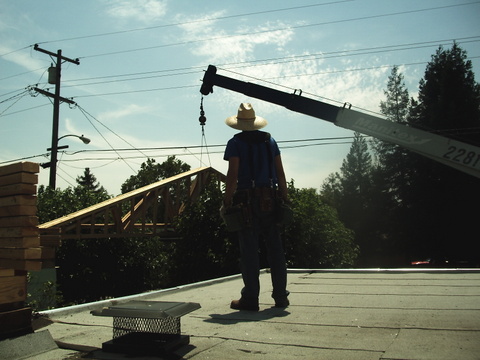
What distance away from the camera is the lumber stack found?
315 centimetres

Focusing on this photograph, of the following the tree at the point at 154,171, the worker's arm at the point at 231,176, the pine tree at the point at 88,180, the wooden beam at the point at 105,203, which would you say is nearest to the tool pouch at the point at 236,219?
the worker's arm at the point at 231,176

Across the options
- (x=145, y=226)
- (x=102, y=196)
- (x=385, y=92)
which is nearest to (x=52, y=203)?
(x=102, y=196)

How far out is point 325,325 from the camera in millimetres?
3336

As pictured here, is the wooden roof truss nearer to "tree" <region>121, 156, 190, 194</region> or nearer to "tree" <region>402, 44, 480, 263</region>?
"tree" <region>121, 156, 190, 194</region>

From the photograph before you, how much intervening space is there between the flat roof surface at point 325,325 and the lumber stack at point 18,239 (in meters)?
0.29

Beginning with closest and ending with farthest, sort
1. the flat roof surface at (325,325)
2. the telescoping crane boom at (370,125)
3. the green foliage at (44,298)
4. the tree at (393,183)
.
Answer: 1. the flat roof surface at (325,325)
2. the green foliage at (44,298)
3. the telescoping crane boom at (370,125)
4. the tree at (393,183)

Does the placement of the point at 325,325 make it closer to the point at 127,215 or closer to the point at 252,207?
the point at 252,207

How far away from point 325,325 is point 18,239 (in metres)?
2.18

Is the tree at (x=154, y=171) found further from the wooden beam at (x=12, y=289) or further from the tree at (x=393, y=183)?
the wooden beam at (x=12, y=289)

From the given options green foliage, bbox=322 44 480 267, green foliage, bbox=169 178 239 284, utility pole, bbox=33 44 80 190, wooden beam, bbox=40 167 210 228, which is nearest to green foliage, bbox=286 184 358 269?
green foliage, bbox=169 178 239 284

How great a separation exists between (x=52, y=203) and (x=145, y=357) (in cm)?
1447

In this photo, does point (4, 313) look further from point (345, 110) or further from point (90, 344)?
point (345, 110)

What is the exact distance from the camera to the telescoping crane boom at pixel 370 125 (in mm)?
10297

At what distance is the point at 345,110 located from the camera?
12555mm
